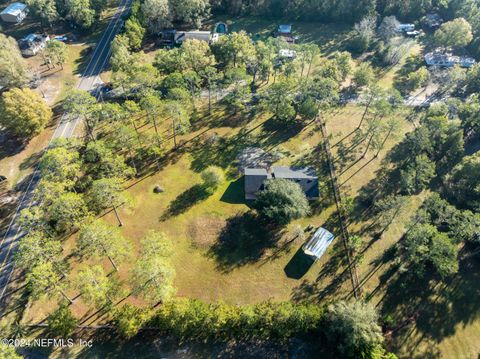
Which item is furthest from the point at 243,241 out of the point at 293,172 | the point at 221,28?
the point at 221,28

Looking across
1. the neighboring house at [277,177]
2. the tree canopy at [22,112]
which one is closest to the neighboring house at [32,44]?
the tree canopy at [22,112]

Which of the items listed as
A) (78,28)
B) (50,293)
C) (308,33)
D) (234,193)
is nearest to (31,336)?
(50,293)

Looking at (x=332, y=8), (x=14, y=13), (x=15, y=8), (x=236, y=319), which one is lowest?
(x=236, y=319)

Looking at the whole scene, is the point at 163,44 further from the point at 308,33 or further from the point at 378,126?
the point at 378,126

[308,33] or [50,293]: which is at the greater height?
[308,33]

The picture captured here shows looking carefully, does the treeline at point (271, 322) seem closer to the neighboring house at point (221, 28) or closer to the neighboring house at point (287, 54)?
the neighboring house at point (287, 54)

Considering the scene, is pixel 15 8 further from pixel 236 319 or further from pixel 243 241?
pixel 236 319
